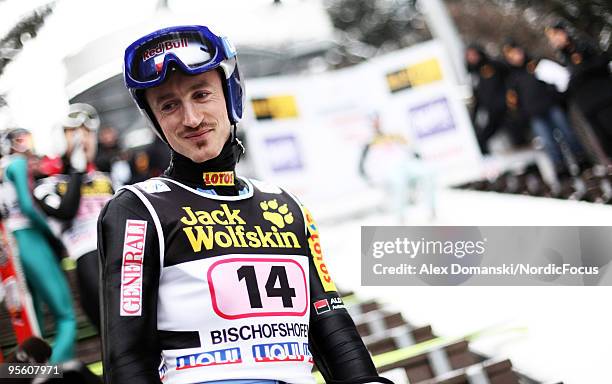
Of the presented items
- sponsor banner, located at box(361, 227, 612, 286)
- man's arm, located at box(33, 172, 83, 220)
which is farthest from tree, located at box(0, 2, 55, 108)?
sponsor banner, located at box(361, 227, 612, 286)

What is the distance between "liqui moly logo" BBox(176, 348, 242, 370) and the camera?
1.54m

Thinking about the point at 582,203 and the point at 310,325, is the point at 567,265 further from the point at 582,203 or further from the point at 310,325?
the point at 310,325

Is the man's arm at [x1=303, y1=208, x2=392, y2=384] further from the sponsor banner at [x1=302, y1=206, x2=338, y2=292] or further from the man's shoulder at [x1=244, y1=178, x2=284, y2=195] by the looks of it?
the man's shoulder at [x1=244, y1=178, x2=284, y2=195]

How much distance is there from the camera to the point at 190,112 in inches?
65.2

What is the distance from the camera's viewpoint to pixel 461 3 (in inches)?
1109

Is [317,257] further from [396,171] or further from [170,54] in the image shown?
[396,171]

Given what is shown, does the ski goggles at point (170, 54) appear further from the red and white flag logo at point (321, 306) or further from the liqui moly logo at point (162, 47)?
the red and white flag logo at point (321, 306)

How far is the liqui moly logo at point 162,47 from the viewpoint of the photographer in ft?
5.51

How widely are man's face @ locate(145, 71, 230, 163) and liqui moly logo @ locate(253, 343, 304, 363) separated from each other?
40 centimetres

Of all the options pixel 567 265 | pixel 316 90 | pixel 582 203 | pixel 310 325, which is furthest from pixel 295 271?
pixel 316 90

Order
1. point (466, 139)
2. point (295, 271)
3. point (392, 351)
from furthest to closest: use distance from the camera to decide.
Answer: point (466, 139), point (392, 351), point (295, 271)

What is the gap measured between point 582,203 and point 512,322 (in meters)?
2.51

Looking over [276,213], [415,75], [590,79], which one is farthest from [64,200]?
[415,75]

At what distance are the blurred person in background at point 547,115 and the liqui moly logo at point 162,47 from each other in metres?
5.93
